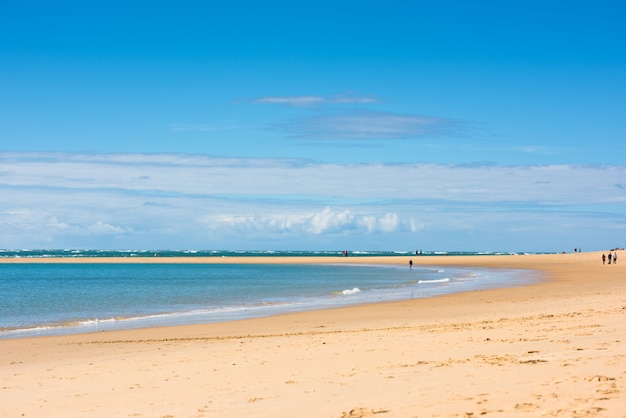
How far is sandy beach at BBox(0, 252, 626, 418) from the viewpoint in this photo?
348 inches

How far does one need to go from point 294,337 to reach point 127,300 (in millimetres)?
22268

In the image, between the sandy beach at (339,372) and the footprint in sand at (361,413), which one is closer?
the footprint in sand at (361,413)

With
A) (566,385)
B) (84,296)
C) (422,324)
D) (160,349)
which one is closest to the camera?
(566,385)

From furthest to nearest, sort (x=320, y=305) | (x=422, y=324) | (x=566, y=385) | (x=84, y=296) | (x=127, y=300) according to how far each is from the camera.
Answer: (x=84, y=296), (x=127, y=300), (x=320, y=305), (x=422, y=324), (x=566, y=385)

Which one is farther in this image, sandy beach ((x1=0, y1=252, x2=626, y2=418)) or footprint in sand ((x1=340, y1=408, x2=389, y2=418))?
sandy beach ((x1=0, y1=252, x2=626, y2=418))

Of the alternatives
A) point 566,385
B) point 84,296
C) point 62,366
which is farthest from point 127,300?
point 566,385

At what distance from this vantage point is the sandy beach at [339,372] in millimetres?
8852

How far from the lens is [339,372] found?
38.7 feet

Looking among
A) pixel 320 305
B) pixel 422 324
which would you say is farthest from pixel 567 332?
pixel 320 305

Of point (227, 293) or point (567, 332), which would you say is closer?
point (567, 332)

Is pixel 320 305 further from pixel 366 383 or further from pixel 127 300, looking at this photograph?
pixel 366 383

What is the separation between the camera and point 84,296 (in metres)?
41.5

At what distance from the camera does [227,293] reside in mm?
43438

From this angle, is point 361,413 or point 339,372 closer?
point 361,413
